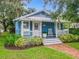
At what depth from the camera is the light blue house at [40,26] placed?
27.5 meters

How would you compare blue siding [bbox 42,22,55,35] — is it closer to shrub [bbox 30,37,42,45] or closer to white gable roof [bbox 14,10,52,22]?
white gable roof [bbox 14,10,52,22]

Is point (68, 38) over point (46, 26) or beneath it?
beneath

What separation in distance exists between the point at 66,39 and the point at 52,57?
1098 centimetres

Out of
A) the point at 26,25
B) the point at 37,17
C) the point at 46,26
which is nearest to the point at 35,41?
the point at 26,25

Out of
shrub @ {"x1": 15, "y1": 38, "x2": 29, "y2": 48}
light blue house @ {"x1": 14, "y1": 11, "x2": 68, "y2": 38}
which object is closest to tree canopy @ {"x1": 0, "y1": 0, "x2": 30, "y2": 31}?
light blue house @ {"x1": 14, "y1": 11, "x2": 68, "y2": 38}

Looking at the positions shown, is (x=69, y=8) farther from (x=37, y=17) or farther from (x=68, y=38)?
(x=37, y=17)

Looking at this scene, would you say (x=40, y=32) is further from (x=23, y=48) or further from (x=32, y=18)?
(x=23, y=48)

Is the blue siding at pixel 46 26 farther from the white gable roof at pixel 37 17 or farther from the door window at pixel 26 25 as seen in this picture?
the door window at pixel 26 25

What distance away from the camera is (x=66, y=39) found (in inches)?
1019

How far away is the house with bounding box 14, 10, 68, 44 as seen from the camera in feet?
90.2

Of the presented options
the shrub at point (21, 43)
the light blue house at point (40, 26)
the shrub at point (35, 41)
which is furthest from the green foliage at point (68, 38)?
the shrub at point (21, 43)

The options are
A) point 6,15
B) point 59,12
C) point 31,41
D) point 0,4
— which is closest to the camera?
point 59,12

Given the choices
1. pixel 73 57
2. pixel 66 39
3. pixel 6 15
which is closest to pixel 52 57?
pixel 73 57

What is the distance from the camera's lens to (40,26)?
28625 mm
